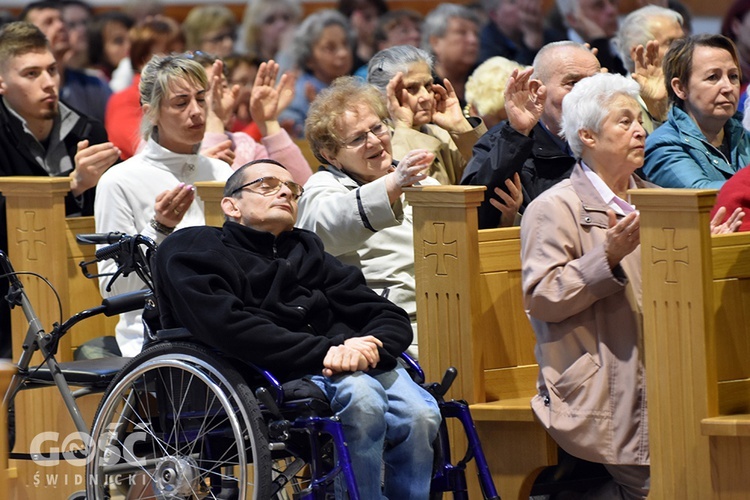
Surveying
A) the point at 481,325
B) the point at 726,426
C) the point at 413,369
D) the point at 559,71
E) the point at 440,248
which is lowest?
the point at 726,426

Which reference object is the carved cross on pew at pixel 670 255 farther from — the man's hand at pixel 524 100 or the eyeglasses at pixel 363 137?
the eyeglasses at pixel 363 137

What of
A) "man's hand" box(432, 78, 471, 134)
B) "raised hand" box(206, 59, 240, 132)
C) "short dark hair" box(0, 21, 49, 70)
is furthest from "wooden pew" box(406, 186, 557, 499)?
"short dark hair" box(0, 21, 49, 70)

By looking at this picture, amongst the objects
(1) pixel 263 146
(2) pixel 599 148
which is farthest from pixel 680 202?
(1) pixel 263 146

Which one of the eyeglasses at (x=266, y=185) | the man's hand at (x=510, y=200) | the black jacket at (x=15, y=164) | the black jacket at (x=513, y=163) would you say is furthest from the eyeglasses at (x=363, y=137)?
the black jacket at (x=15, y=164)

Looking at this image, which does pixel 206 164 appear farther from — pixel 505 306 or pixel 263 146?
pixel 505 306

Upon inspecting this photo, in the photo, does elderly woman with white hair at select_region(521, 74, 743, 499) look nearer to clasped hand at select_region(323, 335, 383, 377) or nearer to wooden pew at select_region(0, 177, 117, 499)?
clasped hand at select_region(323, 335, 383, 377)

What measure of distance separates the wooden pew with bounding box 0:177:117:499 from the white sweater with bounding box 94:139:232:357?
0.45 ft

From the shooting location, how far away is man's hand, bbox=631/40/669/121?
17.1ft

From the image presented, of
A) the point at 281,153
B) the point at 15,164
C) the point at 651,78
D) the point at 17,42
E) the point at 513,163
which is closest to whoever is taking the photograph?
the point at 513,163

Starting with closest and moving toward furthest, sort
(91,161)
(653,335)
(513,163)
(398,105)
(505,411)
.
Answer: (653,335) < (505,411) < (513,163) < (91,161) < (398,105)

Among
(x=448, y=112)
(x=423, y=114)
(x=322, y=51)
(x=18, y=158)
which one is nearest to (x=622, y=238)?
(x=423, y=114)

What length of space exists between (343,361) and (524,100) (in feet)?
3.88

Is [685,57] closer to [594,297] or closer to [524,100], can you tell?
[524,100]

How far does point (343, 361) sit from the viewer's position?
Result: 350 cm
